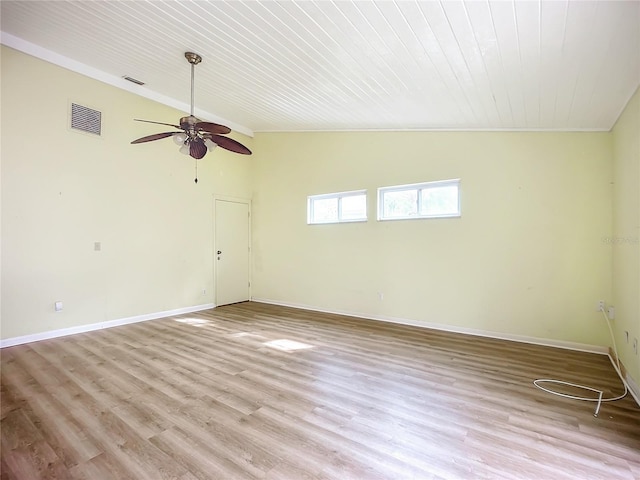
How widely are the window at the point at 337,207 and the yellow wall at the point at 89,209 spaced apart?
205 cm

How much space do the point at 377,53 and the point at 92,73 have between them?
407cm

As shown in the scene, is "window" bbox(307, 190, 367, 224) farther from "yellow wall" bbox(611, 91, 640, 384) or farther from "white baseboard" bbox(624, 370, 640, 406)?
"white baseboard" bbox(624, 370, 640, 406)

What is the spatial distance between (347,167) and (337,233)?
121cm

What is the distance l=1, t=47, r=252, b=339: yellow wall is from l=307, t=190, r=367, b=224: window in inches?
80.7

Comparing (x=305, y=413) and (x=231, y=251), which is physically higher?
(x=231, y=251)

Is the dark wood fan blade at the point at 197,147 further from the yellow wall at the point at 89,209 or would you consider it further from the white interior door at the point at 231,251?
the white interior door at the point at 231,251

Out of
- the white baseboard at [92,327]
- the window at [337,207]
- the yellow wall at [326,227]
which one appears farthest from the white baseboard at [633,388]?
the white baseboard at [92,327]

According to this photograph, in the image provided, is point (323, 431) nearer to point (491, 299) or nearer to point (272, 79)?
point (491, 299)

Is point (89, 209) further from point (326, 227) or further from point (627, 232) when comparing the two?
point (627, 232)

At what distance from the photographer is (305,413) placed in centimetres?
222

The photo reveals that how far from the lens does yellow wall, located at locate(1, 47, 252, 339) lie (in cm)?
367

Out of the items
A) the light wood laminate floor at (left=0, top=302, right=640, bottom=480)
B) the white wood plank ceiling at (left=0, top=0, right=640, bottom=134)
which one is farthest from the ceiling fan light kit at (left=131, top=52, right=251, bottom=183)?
the light wood laminate floor at (left=0, top=302, right=640, bottom=480)

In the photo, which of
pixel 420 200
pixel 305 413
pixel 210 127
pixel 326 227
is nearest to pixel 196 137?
pixel 210 127

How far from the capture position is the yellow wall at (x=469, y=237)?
361cm
